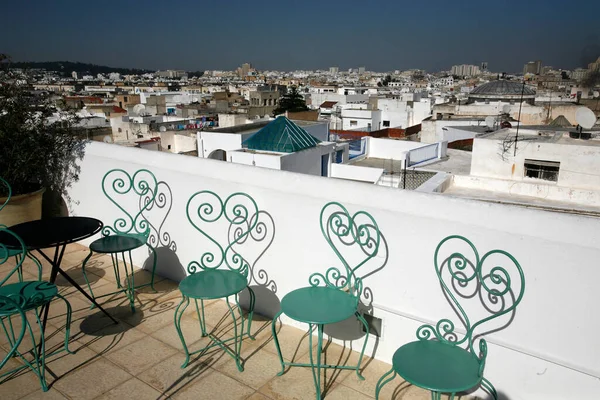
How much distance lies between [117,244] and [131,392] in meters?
1.58

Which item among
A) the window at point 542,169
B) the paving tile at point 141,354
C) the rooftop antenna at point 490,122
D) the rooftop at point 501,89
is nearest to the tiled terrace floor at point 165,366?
the paving tile at point 141,354

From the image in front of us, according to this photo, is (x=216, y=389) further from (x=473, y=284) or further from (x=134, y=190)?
(x=134, y=190)

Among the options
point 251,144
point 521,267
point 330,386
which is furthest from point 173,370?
point 251,144

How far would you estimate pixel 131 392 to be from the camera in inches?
130

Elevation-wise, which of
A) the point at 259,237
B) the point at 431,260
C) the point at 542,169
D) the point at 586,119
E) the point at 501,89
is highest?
the point at 501,89

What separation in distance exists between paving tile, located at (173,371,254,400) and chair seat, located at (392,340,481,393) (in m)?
1.25

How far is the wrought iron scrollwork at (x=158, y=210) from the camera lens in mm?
4949

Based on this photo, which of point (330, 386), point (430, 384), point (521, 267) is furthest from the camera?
point (330, 386)

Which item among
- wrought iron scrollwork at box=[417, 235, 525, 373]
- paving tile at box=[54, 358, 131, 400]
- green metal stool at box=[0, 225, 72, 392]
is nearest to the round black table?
green metal stool at box=[0, 225, 72, 392]

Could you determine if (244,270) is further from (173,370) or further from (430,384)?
(430,384)

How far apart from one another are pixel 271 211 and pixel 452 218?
1669mm

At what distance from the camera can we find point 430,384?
2504 mm

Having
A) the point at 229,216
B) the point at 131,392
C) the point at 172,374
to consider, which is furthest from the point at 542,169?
the point at 131,392

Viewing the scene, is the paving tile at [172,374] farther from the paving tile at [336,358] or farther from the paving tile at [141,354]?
the paving tile at [336,358]
